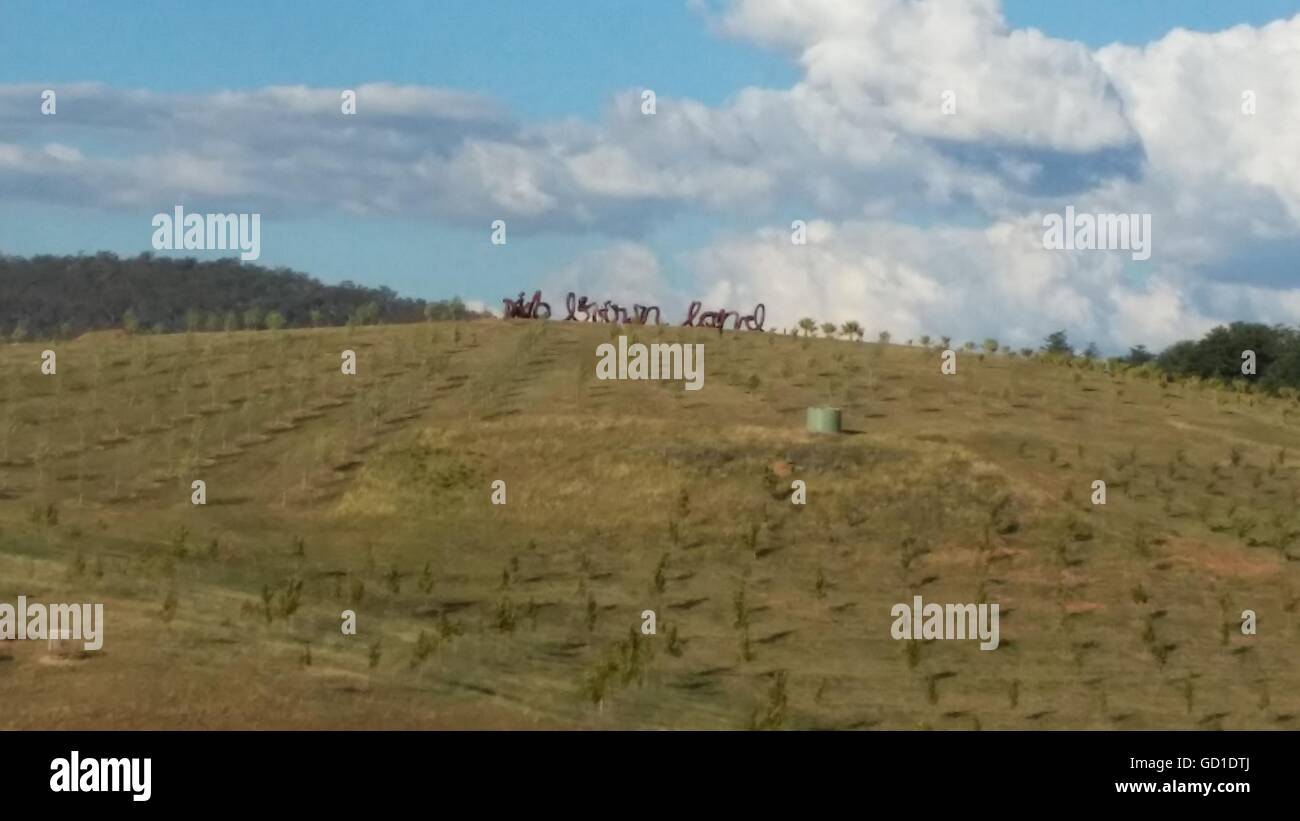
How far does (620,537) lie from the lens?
30719 millimetres

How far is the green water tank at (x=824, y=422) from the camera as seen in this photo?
36062mm

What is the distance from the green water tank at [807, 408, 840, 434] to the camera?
36.1 metres

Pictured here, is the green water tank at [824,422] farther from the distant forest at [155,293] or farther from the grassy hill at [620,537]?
the distant forest at [155,293]

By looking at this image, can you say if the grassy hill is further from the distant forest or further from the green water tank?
the distant forest

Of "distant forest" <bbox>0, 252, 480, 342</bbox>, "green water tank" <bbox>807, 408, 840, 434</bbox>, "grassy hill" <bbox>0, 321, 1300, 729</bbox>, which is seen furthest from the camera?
"distant forest" <bbox>0, 252, 480, 342</bbox>

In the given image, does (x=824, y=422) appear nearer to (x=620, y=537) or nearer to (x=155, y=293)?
(x=620, y=537)

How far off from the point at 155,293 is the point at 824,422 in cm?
10914

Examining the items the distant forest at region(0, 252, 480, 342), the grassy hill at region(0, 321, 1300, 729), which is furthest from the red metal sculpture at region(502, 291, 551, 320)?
the distant forest at region(0, 252, 480, 342)

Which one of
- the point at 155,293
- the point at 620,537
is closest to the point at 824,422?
the point at 620,537

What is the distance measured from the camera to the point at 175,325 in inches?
4695

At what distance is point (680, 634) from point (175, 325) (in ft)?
331

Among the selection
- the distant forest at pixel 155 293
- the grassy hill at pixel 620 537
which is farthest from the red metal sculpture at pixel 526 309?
the distant forest at pixel 155 293

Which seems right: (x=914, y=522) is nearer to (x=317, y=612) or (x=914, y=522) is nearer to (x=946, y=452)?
(x=946, y=452)

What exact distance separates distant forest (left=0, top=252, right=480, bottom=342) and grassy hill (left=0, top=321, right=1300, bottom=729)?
75603mm
